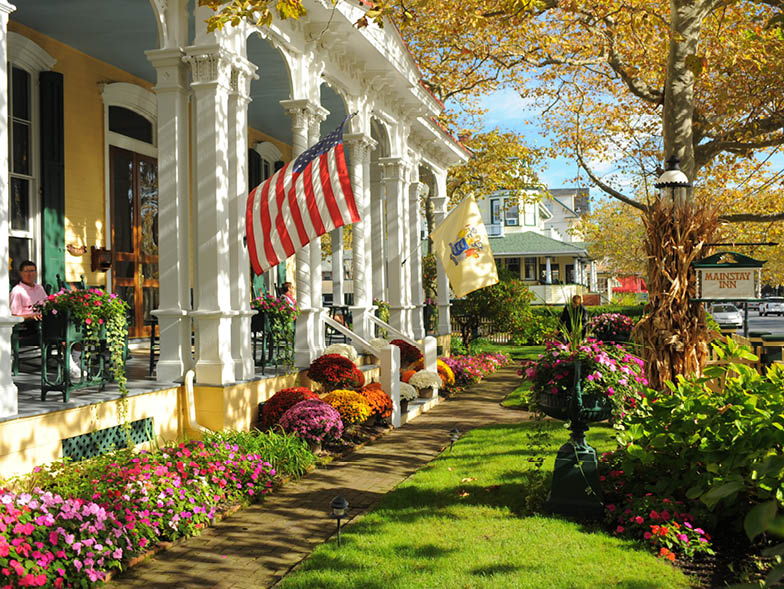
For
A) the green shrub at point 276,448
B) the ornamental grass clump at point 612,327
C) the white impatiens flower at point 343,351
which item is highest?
the ornamental grass clump at point 612,327

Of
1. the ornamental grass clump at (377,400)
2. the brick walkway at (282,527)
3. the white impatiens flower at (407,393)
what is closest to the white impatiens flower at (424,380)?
the white impatiens flower at (407,393)

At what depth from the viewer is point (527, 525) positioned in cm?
571

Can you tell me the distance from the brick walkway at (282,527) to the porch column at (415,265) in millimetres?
7477

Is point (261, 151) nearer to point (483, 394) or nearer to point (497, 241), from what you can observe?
point (483, 394)

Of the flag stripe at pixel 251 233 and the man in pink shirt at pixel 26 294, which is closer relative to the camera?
the flag stripe at pixel 251 233

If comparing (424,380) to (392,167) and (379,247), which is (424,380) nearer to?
(379,247)

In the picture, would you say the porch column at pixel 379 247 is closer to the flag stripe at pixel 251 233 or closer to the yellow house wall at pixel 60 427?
the flag stripe at pixel 251 233

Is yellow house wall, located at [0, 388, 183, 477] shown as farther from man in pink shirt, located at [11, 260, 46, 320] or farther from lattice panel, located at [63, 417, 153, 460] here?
man in pink shirt, located at [11, 260, 46, 320]

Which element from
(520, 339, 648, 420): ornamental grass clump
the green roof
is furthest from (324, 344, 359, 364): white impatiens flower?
the green roof

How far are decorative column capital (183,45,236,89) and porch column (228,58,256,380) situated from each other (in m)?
0.54

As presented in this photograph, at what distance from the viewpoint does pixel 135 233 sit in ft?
38.4

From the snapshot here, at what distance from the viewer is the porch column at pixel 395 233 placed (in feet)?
50.3

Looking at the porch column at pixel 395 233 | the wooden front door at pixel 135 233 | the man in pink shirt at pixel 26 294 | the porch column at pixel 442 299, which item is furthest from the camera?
the porch column at pixel 442 299

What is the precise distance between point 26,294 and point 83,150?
10.5 ft
